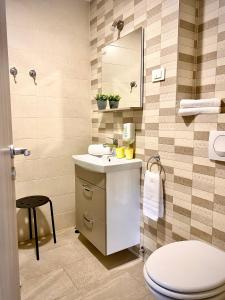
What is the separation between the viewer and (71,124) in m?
2.33

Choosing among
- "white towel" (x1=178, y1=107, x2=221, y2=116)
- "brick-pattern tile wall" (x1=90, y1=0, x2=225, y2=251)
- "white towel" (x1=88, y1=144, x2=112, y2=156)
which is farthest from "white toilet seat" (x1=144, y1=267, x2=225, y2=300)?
"white towel" (x1=88, y1=144, x2=112, y2=156)

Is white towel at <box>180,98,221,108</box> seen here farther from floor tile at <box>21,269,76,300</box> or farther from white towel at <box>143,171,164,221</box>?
floor tile at <box>21,269,76,300</box>

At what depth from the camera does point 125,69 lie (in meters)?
1.92

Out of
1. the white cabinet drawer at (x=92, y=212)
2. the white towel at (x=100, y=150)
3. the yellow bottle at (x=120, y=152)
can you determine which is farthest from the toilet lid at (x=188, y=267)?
the white towel at (x=100, y=150)

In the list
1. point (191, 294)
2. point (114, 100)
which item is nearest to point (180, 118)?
point (114, 100)

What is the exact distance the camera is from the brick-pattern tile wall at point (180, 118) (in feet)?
4.37

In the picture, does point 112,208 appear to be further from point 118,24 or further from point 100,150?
point 118,24

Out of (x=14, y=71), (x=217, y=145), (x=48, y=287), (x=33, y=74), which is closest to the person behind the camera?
(x=217, y=145)

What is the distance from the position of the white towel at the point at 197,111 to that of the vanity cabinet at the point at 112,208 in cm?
62

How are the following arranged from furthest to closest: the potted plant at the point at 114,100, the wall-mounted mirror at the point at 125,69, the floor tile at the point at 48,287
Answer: the potted plant at the point at 114,100 → the wall-mounted mirror at the point at 125,69 → the floor tile at the point at 48,287

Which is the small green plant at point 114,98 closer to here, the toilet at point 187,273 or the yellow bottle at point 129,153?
the yellow bottle at point 129,153

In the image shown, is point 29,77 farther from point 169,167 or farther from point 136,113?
point 169,167

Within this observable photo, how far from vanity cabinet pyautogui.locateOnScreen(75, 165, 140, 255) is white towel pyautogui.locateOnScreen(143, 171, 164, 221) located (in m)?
0.18

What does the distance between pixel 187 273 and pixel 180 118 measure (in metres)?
0.90
